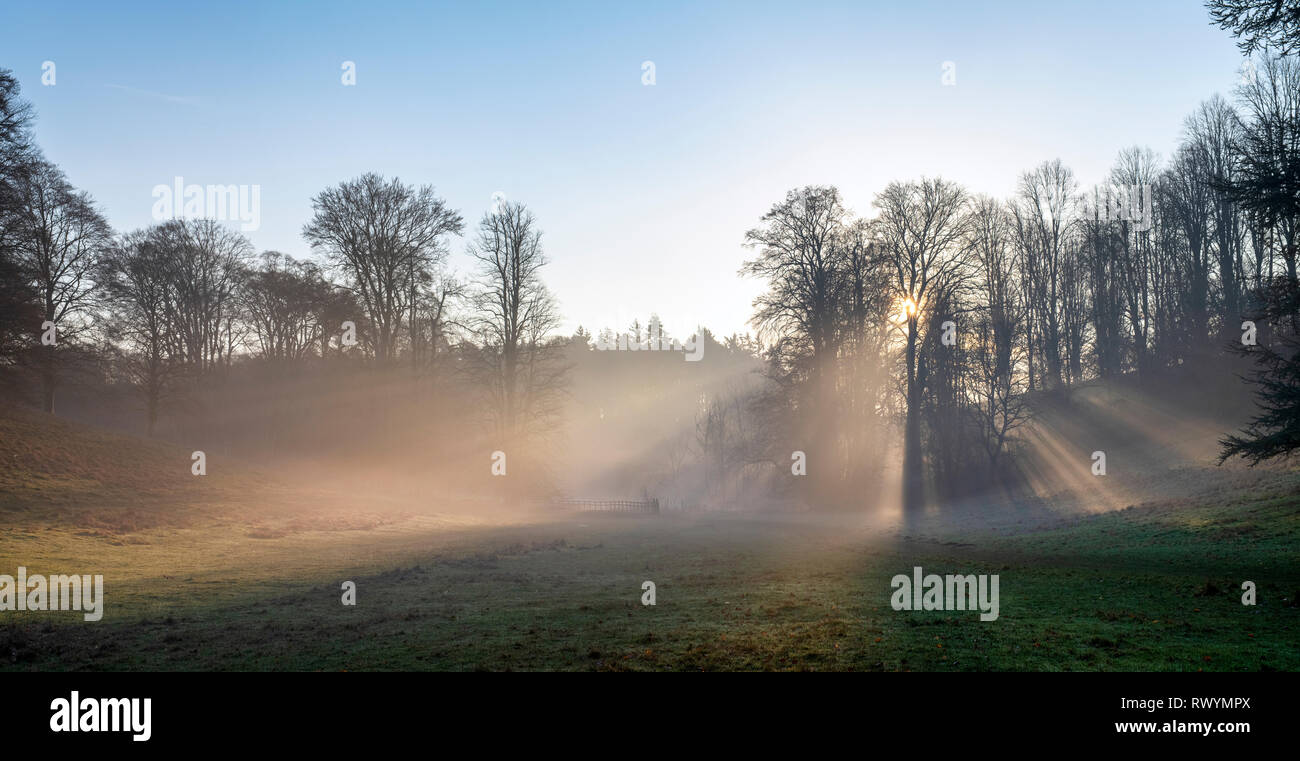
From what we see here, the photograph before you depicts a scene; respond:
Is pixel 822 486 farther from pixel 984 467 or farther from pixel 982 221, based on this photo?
pixel 982 221

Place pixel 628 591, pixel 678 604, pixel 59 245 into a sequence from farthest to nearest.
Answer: pixel 59 245, pixel 628 591, pixel 678 604

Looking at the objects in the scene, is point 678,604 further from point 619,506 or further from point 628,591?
point 619,506

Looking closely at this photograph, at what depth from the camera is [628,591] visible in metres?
14.6

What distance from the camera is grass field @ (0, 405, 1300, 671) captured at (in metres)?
8.53

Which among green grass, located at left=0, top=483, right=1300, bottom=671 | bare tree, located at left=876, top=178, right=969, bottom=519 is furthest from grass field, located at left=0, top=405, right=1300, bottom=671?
bare tree, located at left=876, top=178, right=969, bottom=519

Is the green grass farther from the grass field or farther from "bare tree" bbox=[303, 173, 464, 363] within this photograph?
"bare tree" bbox=[303, 173, 464, 363]

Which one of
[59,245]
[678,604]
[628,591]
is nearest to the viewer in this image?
[678,604]

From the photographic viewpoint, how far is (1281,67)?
3541cm

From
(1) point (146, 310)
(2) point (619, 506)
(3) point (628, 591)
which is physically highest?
(1) point (146, 310)

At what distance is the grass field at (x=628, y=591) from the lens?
8.53 m

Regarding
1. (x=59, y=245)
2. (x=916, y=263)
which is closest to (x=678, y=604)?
(x=916, y=263)

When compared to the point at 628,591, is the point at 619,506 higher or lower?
lower

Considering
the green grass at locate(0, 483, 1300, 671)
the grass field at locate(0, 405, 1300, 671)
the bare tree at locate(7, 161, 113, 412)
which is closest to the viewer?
the green grass at locate(0, 483, 1300, 671)

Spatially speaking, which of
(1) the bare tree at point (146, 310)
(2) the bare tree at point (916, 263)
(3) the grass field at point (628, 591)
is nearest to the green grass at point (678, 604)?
(3) the grass field at point (628, 591)
